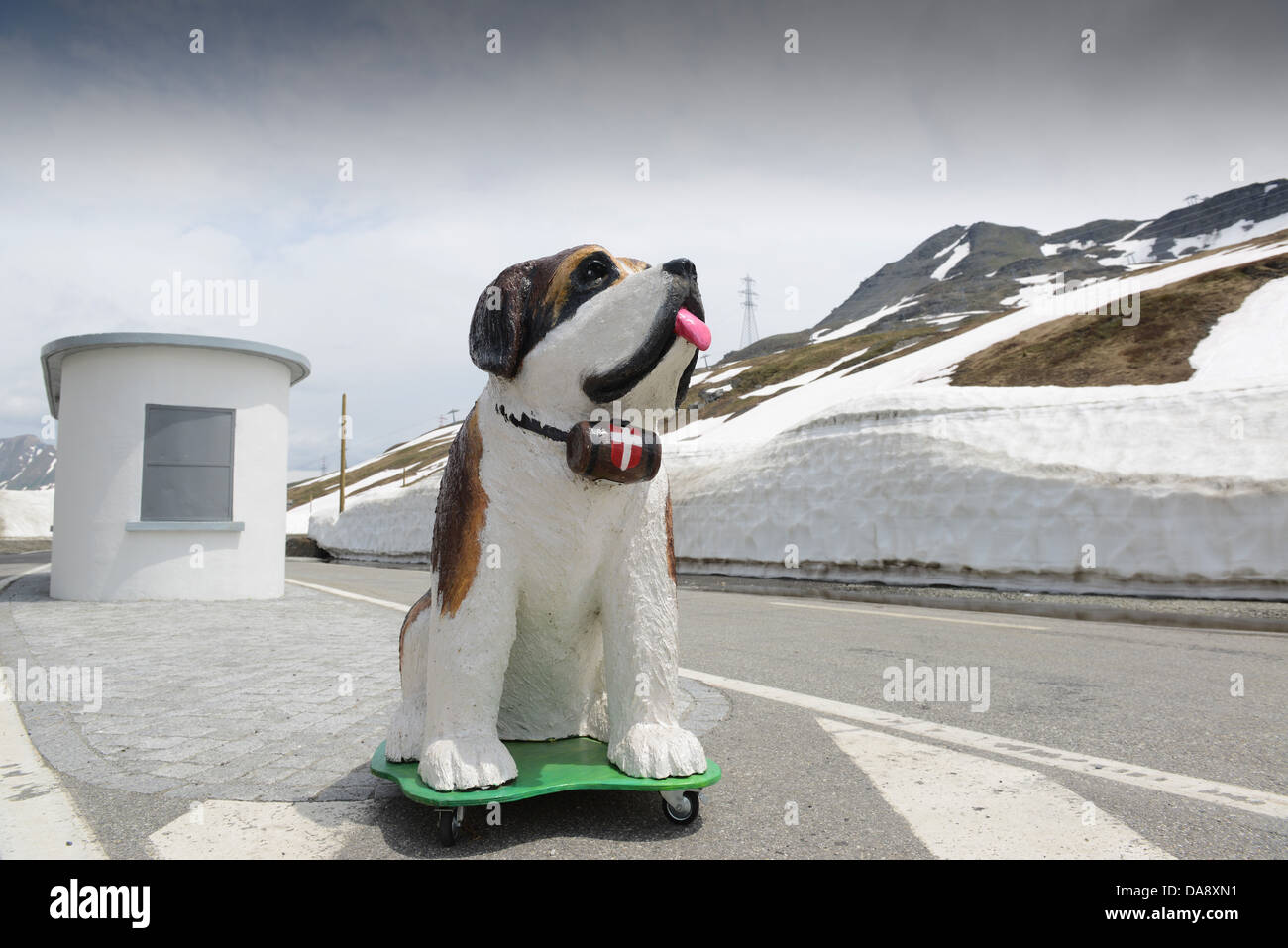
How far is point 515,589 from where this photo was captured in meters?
2.54

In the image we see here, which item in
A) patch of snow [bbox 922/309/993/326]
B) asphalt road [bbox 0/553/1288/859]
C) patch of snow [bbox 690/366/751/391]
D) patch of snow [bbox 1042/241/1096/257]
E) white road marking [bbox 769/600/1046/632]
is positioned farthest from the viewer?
Result: patch of snow [bbox 1042/241/1096/257]

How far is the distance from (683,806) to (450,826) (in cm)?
72

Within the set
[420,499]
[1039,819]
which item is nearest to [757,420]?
[420,499]

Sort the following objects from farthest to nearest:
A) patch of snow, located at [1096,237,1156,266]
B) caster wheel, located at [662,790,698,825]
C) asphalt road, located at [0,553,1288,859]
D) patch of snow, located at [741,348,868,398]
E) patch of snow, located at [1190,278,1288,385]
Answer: patch of snow, located at [1096,237,1156,266]
patch of snow, located at [741,348,868,398]
patch of snow, located at [1190,278,1288,385]
caster wheel, located at [662,790,698,825]
asphalt road, located at [0,553,1288,859]

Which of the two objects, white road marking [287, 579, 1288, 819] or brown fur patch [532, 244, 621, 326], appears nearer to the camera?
brown fur patch [532, 244, 621, 326]

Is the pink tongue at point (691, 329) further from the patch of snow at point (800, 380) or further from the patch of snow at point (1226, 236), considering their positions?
the patch of snow at point (1226, 236)

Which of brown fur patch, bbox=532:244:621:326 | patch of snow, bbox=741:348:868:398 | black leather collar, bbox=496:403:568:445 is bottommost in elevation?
black leather collar, bbox=496:403:568:445

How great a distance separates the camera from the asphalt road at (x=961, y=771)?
244 cm

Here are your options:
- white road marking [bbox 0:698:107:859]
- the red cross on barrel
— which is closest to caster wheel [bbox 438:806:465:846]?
white road marking [bbox 0:698:107:859]

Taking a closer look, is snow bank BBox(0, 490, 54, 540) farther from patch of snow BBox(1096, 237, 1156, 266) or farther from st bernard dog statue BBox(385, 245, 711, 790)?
patch of snow BBox(1096, 237, 1156, 266)

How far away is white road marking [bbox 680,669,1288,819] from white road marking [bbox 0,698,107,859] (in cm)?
327

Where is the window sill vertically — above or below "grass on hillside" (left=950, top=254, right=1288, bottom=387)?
below

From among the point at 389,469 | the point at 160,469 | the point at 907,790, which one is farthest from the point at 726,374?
the point at 907,790

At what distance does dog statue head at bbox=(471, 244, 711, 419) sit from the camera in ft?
7.59
